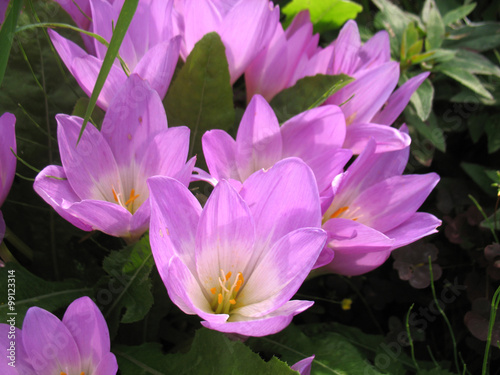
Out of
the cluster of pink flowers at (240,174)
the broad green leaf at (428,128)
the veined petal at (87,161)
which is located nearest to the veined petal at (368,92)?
the cluster of pink flowers at (240,174)

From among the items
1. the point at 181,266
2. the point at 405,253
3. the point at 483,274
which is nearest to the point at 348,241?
the point at 181,266

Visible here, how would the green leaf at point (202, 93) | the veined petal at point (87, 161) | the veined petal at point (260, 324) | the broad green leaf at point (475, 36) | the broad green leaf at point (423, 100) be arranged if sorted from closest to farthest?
1. the veined petal at point (260, 324)
2. the veined petal at point (87, 161)
3. the green leaf at point (202, 93)
4. the broad green leaf at point (423, 100)
5. the broad green leaf at point (475, 36)

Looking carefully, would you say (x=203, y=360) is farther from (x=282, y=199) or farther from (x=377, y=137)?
(x=377, y=137)

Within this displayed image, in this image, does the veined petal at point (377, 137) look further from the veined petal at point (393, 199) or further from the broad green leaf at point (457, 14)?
the broad green leaf at point (457, 14)

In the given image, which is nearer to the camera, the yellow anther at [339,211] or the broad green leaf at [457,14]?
the yellow anther at [339,211]

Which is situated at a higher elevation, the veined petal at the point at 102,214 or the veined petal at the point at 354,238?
the veined petal at the point at 102,214

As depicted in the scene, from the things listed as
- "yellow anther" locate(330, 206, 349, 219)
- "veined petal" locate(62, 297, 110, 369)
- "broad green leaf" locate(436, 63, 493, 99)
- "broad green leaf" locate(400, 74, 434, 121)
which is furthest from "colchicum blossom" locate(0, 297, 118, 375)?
"broad green leaf" locate(436, 63, 493, 99)

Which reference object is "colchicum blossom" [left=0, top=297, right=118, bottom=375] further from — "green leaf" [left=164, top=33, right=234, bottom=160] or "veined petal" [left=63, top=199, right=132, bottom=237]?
"green leaf" [left=164, top=33, right=234, bottom=160]
